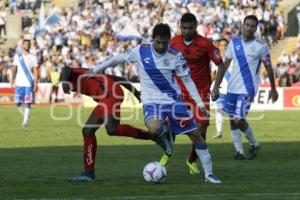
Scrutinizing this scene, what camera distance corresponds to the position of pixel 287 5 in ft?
161

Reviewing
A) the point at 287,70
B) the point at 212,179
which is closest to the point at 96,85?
the point at 212,179

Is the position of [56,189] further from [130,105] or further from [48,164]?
[130,105]

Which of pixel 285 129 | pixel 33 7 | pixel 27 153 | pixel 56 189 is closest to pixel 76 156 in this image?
pixel 27 153

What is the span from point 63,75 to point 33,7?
40.7 metres

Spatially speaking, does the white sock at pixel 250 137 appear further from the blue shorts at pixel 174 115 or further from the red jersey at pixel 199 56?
the blue shorts at pixel 174 115

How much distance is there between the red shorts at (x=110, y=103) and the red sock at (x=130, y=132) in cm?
25

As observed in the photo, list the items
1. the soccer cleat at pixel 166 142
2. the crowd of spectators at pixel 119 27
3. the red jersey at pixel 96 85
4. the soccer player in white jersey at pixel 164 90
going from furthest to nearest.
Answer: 1. the crowd of spectators at pixel 119 27
2. the soccer cleat at pixel 166 142
3. the red jersey at pixel 96 85
4. the soccer player in white jersey at pixel 164 90

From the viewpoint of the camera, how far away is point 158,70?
13.3 m

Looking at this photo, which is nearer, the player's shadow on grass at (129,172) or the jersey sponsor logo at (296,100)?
the player's shadow on grass at (129,172)

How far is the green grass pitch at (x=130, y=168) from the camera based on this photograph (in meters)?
11.9

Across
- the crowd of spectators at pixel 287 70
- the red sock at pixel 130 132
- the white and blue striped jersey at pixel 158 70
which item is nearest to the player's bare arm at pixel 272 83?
the red sock at pixel 130 132

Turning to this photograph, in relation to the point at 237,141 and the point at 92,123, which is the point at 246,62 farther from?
the point at 92,123

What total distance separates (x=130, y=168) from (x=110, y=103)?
6.92ft

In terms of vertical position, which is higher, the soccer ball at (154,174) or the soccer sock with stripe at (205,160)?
the soccer sock with stripe at (205,160)
